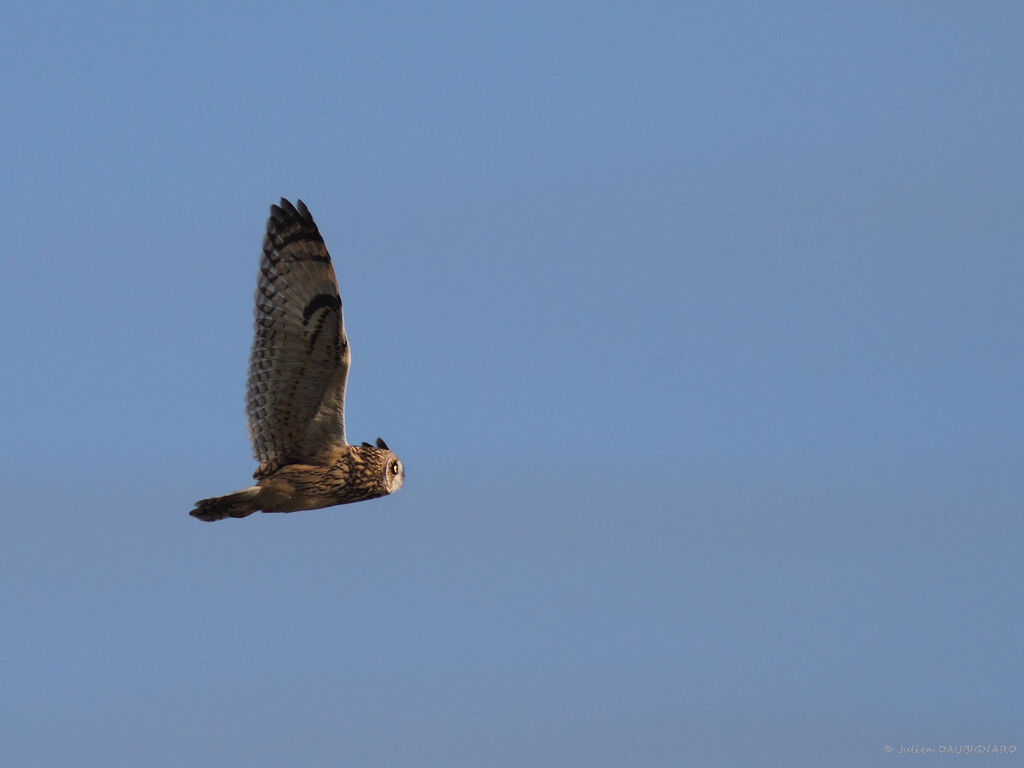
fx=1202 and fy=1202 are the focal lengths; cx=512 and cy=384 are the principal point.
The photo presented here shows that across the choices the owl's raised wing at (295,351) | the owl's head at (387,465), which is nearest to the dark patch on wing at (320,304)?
the owl's raised wing at (295,351)

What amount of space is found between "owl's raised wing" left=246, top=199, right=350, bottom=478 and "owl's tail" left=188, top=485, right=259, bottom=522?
478mm

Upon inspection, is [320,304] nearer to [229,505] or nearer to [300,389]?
[300,389]

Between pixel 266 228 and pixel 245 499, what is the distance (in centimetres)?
259

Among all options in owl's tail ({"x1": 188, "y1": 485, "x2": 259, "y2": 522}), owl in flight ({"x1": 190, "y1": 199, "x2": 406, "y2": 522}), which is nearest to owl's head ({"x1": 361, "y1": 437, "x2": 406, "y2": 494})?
owl in flight ({"x1": 190, "y1": 199, "x2": 406, "y2": 522})

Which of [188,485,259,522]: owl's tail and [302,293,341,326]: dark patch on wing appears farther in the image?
[302,293,341,326]: dark patch on wing

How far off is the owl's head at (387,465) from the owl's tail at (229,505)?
3.85 feet

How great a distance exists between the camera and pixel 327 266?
11289 mm

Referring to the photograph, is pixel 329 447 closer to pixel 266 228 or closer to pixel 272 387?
pixel 272 387

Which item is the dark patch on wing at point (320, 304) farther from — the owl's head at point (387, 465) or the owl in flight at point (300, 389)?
the owl's head at point (387, 465)

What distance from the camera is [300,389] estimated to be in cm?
1131

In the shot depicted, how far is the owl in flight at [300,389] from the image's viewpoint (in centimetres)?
1119

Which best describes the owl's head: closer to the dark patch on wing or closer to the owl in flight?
the owl in flight

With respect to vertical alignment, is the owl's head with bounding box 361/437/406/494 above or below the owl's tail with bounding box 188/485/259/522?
above

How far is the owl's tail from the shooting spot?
10797 millimetres
